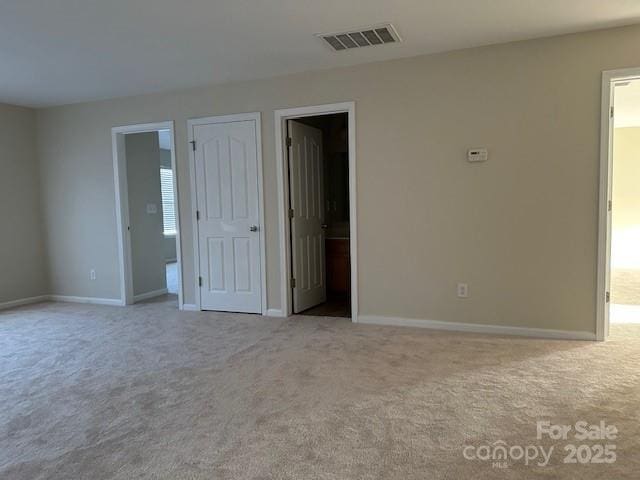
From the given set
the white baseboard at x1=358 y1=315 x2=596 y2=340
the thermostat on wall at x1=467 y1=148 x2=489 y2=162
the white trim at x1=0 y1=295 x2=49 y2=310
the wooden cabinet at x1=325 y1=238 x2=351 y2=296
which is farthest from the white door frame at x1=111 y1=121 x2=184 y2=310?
the thermostat on wall at x1=467 y1=148 x2=489 y2=162

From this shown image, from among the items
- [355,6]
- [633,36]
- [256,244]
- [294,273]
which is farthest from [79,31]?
[633,36]

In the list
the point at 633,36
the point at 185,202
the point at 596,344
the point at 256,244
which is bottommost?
the point at 596,344

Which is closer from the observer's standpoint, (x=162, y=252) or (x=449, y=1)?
(x=449, y=1)

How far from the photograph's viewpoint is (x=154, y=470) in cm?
200

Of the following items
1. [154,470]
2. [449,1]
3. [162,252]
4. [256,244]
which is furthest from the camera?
[162,252]

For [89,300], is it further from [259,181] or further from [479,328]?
[479,328]

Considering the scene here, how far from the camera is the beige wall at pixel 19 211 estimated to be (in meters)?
5.60

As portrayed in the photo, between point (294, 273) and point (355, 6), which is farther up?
point (355, 6)

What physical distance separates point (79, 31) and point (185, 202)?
2116 mm

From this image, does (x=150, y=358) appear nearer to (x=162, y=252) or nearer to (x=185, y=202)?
(x=185, y=202)

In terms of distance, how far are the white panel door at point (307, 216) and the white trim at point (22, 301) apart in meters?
3.61

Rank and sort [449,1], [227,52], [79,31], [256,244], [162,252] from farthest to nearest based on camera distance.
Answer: [162,252] < [256,244] < [227,52] < [79,31] < [449,1]

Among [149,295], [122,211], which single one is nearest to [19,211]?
[122,211]

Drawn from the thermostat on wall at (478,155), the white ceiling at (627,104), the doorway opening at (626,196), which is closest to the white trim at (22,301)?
the thermostat on wall at (478,155)
